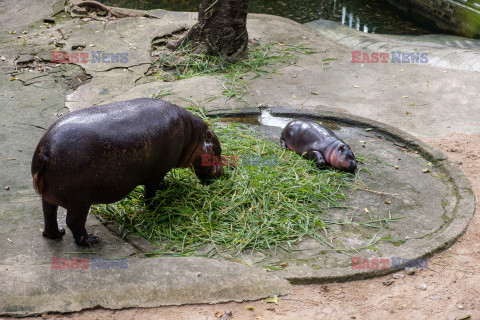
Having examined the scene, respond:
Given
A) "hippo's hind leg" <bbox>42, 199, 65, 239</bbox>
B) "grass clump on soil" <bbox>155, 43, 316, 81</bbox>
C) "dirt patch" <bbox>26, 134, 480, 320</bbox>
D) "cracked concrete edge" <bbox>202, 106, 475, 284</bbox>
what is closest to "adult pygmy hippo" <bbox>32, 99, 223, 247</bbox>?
"hippo's hind leg" <bbox>42, 199, 65, 239</bbox>

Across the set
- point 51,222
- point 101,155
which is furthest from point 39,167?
point 51,222

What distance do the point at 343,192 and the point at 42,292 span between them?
2.98 metres

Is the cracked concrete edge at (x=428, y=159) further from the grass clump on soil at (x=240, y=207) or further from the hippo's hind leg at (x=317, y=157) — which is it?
the hippo's hind leg at (x=317, y=157)

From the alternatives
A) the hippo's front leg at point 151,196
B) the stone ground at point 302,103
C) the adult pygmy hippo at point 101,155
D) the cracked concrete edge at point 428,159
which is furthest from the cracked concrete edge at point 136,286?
the hippo's front leg at point 151,196

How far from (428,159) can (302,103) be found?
1.98 metres

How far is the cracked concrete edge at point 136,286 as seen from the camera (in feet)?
11.0

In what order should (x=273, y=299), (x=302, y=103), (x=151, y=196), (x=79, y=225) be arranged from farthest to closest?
(x=302, y=103) → (x=151, y=196) → (x=79, y=225) → (x=273, y=299)

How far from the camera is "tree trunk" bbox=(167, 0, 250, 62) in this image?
8.04m

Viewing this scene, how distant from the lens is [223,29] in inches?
320

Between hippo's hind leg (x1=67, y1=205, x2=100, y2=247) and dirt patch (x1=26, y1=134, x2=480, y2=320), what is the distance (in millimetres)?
688

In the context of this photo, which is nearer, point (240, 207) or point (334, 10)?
point (240, 207)

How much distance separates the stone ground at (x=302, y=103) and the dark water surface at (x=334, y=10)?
91.4 inches

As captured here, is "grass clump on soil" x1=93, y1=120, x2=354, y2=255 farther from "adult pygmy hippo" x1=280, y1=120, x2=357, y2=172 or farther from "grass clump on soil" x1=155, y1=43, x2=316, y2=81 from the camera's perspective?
"grass clump on soil" x1=155, y1=43, x2=316, y2=81

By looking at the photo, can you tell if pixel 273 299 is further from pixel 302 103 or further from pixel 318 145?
pixel 302 103
